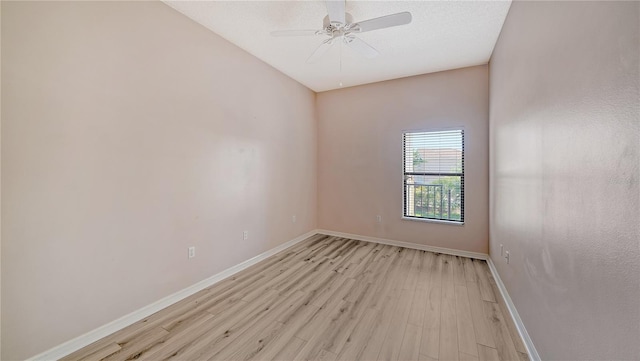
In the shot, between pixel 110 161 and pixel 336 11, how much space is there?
7.22ft

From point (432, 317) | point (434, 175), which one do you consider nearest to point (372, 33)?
point (434, 175)

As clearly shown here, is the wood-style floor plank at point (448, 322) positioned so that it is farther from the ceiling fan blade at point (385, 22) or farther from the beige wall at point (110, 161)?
the ceiling fan blade at point (385, 22)

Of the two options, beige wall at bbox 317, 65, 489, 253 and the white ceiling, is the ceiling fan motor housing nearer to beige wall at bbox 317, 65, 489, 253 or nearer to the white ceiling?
the white ceiling

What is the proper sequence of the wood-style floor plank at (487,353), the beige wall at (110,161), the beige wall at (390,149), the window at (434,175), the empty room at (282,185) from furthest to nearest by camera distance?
the window at (434,175)
the beige wall at (390,149)
the wood-style floor plank at (487,353)
the beige wall at (110,161)
the empty room at (282,185)

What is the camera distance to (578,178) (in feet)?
3.68

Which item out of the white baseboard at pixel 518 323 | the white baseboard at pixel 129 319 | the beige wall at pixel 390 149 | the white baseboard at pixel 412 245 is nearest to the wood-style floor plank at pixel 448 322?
the white baseboard at pixel 518 323

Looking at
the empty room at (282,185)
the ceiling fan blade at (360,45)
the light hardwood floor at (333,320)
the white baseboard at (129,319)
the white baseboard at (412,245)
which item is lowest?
the light hardwood floor at (333,320)

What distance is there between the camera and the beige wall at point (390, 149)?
3.52 metres

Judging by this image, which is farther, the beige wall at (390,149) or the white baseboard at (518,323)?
the beige wall at (390,149)

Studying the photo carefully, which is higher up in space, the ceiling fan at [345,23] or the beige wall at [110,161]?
the ceiling fan at [345,23]

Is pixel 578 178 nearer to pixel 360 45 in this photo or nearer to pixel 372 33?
pixel 360 45

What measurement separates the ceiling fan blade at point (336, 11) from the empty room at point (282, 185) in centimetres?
2

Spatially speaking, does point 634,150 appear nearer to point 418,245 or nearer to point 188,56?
point 188,56

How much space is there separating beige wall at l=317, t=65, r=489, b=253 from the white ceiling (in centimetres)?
37
